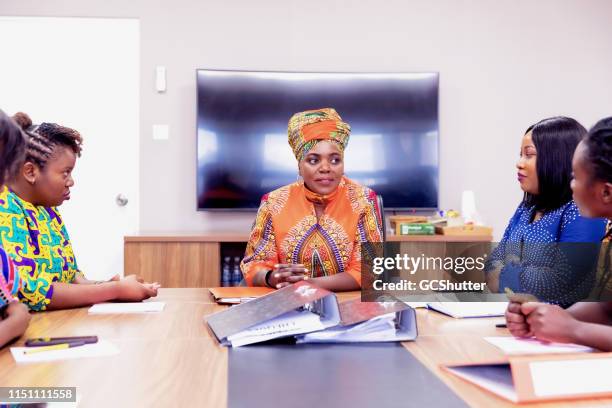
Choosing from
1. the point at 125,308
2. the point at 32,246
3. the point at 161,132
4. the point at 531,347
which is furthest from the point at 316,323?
the point at 161,132

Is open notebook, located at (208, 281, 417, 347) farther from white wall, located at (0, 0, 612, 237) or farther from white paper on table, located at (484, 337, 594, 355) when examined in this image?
white wall, located at (0, 0, 612, 237)

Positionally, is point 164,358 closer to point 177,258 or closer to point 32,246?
point 32,246

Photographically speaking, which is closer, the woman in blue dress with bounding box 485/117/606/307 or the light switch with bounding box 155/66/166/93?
the woman in blue dress with bounding box 485/117/606/307

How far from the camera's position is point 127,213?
4.02 m

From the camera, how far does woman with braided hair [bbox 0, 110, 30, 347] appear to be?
3.14 feet

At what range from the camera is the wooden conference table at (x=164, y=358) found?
88 centimetres

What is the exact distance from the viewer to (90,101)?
396 centimetres

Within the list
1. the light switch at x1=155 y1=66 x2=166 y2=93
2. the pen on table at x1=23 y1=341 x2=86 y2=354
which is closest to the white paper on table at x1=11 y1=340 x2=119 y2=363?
the pen on table at x1=23 y1=341 x2=86 y2=354

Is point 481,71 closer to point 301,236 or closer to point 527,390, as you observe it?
point 301,236

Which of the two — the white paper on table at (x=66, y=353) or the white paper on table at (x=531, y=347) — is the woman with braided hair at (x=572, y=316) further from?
the white paper on table at (x=66, y=353)

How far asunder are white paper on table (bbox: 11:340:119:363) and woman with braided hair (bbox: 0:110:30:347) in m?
0.06

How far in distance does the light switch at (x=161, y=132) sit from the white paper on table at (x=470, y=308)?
282 centimetres

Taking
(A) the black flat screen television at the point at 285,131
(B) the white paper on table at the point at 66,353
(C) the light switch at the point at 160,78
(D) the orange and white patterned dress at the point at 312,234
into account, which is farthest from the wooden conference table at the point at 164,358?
(C) the light switch at the point at 160,78

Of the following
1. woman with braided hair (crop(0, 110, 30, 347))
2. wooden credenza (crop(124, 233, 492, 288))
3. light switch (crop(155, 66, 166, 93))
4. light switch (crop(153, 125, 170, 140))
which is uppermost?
light switch (crop(155, 66, 166, 93))
